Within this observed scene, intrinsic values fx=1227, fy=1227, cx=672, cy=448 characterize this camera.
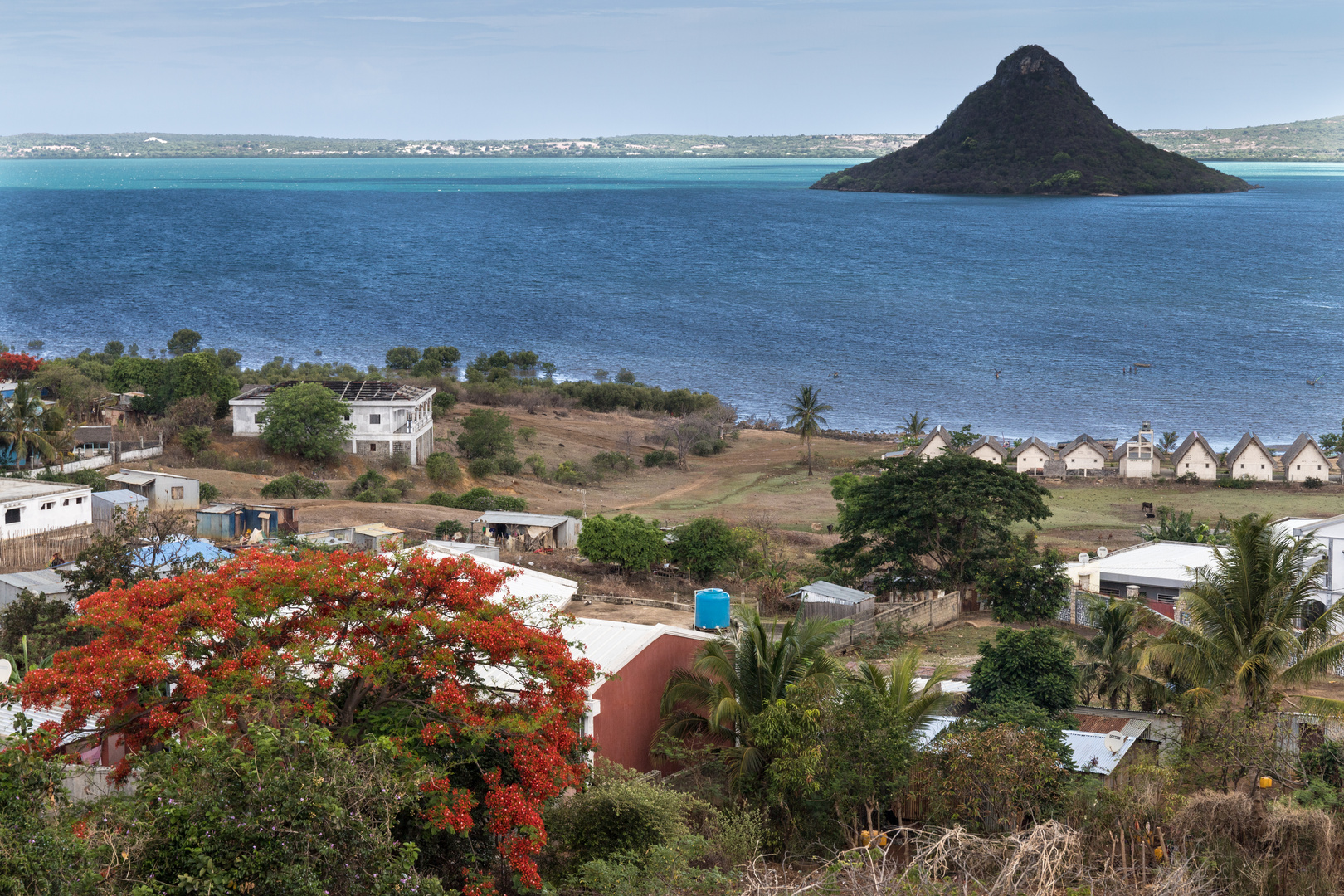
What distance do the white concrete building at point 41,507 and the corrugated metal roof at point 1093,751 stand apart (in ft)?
80.1

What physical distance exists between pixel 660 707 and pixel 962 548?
54.2 feet

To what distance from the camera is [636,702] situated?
1706cm

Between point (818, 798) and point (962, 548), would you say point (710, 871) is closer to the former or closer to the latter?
point (818, 798)

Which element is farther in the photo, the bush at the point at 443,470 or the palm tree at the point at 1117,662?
the bush at the point at 443,470

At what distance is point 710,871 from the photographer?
12.2 meters

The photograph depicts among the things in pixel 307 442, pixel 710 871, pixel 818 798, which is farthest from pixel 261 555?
pixel 307 442

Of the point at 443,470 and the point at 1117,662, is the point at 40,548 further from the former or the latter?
the point at 1117,662

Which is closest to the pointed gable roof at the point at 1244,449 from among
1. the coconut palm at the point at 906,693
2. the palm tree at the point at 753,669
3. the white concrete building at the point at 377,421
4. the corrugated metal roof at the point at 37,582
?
the white concrete building at the point at 377,421

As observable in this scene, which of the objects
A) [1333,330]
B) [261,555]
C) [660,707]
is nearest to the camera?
[261,555]

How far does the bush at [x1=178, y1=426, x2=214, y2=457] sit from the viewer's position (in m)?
46.1

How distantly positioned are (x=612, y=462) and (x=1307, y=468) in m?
31.6

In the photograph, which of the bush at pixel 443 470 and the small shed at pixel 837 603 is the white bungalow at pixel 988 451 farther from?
the small shed at pixel 837 603

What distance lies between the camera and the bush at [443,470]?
46.8 metres

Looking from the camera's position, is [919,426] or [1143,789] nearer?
[1143,789]
